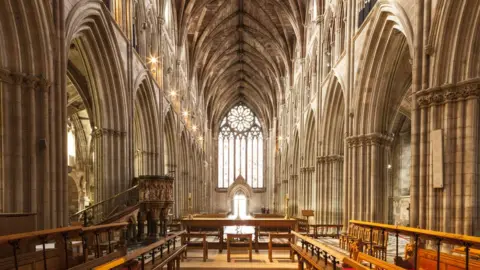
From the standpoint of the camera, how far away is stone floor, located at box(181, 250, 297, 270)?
414 inches

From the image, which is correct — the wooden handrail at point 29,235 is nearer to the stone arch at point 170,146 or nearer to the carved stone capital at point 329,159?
the carved stone capital at point 329,159

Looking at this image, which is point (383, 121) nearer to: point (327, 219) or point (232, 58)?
point (327, 219)

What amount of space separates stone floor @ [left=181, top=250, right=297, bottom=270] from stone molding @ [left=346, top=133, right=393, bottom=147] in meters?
4.85

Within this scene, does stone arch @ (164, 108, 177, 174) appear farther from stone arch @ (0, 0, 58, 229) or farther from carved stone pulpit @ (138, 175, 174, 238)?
stone arch @ (0, 0, 58, 229)

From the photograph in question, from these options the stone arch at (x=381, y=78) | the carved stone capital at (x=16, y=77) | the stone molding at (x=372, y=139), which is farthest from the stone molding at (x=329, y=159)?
the carved stone capital at (x=16, y=77)

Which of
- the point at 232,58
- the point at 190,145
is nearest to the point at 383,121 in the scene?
the point at 190,145

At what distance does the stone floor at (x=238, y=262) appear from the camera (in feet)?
34.5

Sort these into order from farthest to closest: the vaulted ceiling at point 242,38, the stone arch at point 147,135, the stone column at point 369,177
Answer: the vaulted ceiling at point 242,38 → the stone arch at point 147,135 → the stone column at point 369,177

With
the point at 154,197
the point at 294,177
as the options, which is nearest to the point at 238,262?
the point at 154,197

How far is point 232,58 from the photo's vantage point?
42.5 meters

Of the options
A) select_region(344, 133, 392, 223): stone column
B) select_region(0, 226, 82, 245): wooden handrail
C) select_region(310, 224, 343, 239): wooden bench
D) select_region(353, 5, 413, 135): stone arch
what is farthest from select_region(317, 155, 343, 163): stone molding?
select_region(0, 226, 82, 245): wooden handrail

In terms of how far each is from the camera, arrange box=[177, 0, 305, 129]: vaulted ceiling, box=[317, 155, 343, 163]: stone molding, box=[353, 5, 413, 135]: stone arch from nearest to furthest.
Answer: box=[353, 5, 413, 135]: stone arch → box=[317, 155, 343, 163]: stone molding → box=[177, 0, 305, 129]: vaulted ceiling

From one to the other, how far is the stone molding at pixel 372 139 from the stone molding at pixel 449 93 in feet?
16.4

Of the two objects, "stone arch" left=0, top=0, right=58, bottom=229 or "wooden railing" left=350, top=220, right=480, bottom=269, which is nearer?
"wooden railing" left=350, top=220, right=480, bottom=269
